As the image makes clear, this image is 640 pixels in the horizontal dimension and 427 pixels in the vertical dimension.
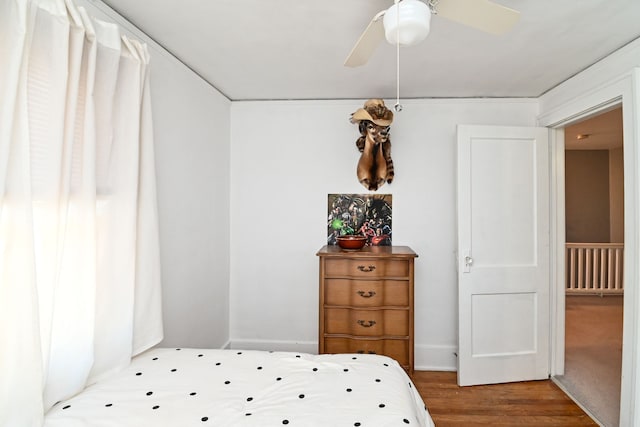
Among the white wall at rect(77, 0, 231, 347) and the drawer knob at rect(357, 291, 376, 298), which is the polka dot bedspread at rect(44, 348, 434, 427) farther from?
the drawer knob at rect(357, 291, 376, 298)

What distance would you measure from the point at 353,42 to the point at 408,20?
3.04 ft

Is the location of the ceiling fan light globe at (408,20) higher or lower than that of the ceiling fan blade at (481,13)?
lower

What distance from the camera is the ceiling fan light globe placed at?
118 centimetres

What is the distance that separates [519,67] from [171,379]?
2.85 m

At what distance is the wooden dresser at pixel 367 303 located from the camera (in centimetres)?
256

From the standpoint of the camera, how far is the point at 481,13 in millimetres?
1276

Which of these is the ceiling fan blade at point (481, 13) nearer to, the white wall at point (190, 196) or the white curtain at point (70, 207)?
the white curtain at point (70, 207)

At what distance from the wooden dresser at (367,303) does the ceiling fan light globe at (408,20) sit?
162 cm

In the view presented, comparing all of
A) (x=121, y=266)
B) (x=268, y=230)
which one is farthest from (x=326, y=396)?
(x=268, y=230)

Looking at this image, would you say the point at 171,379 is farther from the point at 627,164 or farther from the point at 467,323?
the point at 627,164

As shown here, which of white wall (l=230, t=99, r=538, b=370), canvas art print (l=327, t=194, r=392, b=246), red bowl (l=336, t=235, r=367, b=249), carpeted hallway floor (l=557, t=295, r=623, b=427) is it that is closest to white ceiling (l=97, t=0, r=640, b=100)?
white wall (l=230, t=99, r=538, b=370)

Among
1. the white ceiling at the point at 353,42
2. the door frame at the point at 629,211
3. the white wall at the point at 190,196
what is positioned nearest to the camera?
the white ceiling at the point at 353,42

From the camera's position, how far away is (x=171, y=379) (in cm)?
140

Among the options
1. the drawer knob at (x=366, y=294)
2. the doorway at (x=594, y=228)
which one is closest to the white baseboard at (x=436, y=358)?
the drawer knob at (x=366, y=294)
